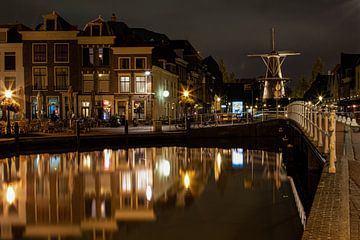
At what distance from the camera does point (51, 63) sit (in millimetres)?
60594

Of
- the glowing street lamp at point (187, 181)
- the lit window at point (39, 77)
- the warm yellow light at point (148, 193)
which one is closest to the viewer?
the warm yellow light at point (148, 193)

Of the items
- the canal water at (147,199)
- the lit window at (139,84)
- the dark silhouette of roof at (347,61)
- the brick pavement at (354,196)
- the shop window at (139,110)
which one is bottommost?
the canal water at (147,199)

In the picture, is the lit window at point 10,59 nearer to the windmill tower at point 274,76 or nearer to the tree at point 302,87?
the windmill tower at point 274,76

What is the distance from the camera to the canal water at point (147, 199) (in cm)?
1345

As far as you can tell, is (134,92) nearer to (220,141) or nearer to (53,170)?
(220,141)

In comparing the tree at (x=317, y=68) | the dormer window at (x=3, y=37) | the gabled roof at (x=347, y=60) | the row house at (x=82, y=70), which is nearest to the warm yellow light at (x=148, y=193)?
the row house at (x=82, y=70)

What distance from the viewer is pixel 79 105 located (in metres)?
60.3

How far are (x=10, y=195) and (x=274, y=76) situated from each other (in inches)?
2718

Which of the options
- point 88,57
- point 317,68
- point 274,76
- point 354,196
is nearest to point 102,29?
point 88,57

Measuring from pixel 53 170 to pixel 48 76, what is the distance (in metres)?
35.5

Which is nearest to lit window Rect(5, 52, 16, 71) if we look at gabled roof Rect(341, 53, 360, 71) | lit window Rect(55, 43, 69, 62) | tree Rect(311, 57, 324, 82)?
lit window Rect(55, 43, 69, 62)

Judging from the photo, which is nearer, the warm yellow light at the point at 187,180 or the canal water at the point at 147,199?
the canal water at the point at 147,199

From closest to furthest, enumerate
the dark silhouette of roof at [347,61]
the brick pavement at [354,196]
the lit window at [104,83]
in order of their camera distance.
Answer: the brick pavement at [354,196], the lit window at [104,83], the dark silhouette of roof at [347,61]

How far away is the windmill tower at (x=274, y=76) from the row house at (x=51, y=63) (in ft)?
103
